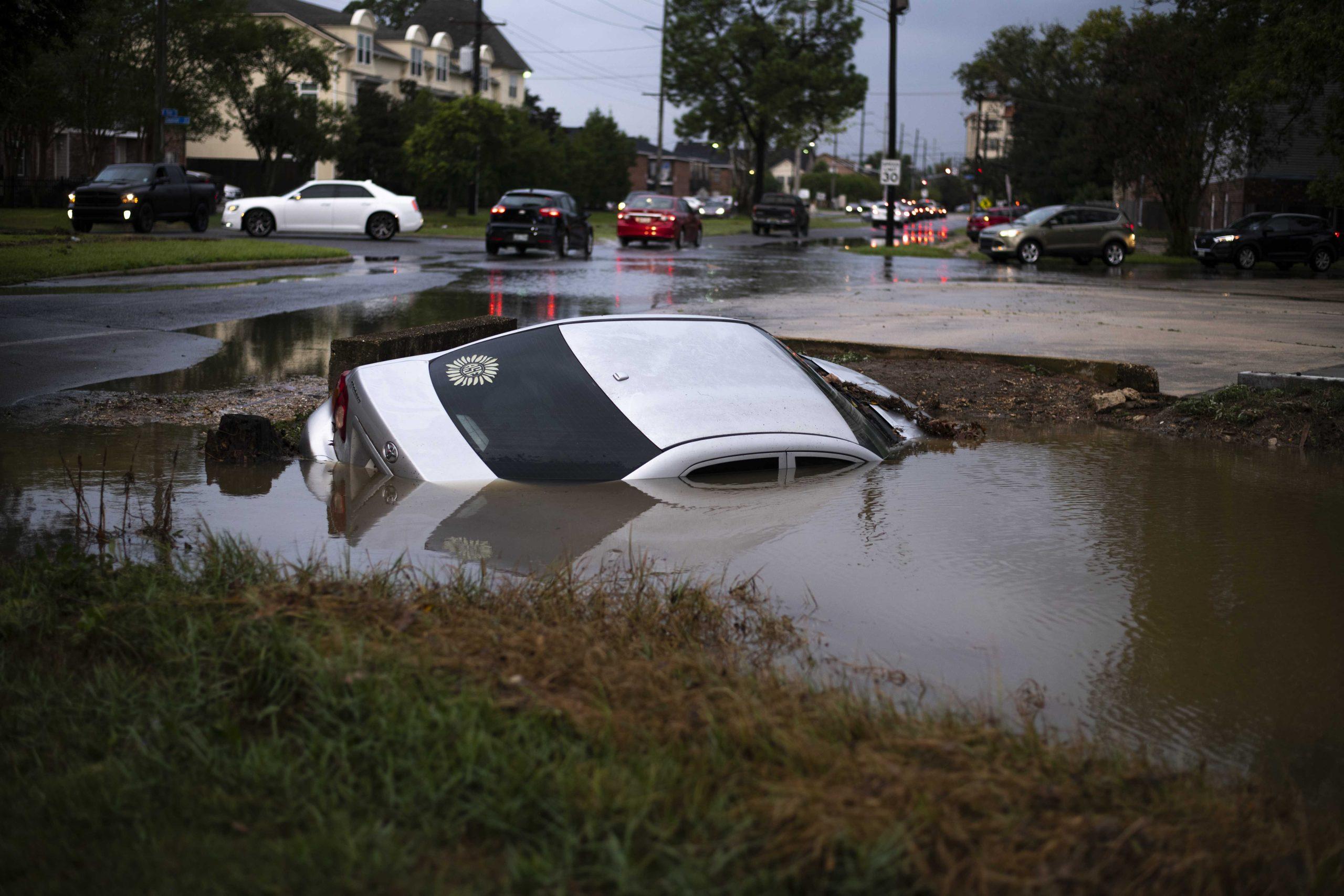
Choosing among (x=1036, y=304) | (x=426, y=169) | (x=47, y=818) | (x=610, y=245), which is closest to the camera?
(x=47, y=818)

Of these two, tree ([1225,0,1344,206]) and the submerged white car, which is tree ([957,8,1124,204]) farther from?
the submerged white car

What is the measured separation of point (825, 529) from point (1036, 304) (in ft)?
44.3

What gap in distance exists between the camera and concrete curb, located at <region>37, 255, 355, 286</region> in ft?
58.7

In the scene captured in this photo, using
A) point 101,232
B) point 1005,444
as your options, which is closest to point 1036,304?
point 1005,444

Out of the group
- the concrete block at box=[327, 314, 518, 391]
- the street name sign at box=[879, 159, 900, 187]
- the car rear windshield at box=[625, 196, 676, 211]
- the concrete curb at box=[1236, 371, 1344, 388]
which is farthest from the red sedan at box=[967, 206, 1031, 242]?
the concrete block at box=[327, 314, 518, 391]

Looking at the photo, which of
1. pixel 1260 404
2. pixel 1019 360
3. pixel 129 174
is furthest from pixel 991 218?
pixel 1260 404

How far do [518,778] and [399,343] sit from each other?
215 inches

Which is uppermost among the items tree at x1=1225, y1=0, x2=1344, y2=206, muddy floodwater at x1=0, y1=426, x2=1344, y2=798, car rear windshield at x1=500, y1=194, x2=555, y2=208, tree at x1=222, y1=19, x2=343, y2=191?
tree at x1=222, y1=19, x2=343, y2=191

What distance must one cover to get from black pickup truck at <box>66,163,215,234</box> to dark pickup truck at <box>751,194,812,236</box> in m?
22.5

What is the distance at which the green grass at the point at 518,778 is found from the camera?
95.9 inches

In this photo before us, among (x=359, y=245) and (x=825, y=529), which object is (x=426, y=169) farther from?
(x=825, y=529)

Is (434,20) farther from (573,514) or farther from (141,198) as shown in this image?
(573,514)

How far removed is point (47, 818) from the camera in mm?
2701

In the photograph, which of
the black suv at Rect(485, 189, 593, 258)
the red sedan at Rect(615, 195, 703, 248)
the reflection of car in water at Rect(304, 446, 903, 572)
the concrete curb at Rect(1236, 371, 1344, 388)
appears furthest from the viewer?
the red sedan at Rect(615, 195, 703, 248)
